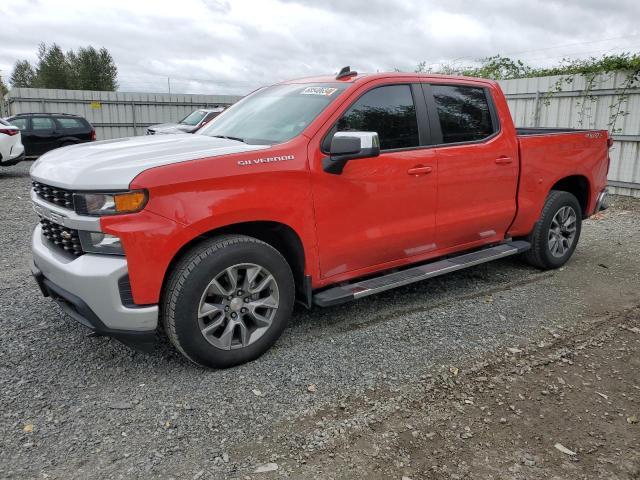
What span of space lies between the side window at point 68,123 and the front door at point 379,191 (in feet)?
47.0

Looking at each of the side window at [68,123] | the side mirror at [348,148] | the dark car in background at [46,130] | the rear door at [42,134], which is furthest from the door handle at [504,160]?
the side window at [68,123]

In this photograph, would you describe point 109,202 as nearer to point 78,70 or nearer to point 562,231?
A: point 562,231

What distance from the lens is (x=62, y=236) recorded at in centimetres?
322

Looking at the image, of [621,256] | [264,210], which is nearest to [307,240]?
[264,210]

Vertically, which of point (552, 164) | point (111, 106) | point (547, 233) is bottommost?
point (547, 233)

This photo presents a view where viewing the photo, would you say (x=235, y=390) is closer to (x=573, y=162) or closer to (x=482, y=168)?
(x=482, y=168)

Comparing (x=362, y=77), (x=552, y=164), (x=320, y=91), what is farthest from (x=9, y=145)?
(x=552, y=164)

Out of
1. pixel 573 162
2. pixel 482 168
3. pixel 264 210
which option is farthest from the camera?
pixel 573 162

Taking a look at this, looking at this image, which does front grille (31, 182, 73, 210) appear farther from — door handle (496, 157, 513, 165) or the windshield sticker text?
door handle (496, 157, 513, 165)

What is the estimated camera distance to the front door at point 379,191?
3.66m

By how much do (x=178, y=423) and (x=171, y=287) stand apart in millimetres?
767

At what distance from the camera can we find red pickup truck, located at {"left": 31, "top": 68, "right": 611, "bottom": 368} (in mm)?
2986

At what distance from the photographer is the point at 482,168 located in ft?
14.9

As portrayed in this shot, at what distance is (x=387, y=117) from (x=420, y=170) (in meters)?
0.48
